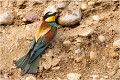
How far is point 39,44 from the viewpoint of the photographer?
11.1ft

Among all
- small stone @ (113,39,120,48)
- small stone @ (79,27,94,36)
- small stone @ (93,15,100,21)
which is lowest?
small stone @ (113,39,120,48)

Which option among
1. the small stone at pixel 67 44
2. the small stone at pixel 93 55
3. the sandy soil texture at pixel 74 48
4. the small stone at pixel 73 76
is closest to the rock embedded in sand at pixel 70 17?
the sandy soil texture at pixel 74 48

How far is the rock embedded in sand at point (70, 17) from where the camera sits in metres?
3.51

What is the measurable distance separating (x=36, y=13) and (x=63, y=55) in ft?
1.73

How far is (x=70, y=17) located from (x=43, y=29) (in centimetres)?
23

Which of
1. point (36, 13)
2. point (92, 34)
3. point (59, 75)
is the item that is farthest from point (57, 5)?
point (59, 75)

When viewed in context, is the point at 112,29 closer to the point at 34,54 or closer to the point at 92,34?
the point at 92,34

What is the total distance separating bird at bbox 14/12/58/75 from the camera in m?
3.29

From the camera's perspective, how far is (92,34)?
342 centimetres

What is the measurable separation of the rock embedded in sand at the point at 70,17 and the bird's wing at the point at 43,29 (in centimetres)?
13

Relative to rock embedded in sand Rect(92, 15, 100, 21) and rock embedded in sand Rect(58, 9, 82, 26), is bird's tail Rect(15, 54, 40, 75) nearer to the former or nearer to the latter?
rock embedded in sand Rect(58, 9, 82, 26)

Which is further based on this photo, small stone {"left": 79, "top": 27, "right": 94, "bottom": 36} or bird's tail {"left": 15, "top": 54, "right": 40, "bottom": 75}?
small stone {"left": 79, "top": 27, "right": 94, "bottom": 36}

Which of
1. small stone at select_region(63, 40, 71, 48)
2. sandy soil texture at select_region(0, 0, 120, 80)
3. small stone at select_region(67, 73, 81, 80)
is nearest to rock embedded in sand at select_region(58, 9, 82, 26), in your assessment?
sandy soil texture at select_region(0, 0, 120, 80)

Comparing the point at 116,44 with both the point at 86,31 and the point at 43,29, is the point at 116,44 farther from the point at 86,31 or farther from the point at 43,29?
the point at 43,29
